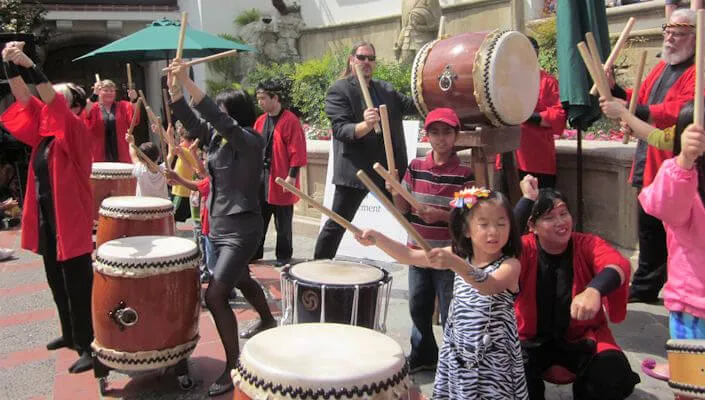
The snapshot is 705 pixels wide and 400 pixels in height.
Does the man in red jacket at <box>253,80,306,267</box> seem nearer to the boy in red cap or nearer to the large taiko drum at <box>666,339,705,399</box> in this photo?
the boy in red cap

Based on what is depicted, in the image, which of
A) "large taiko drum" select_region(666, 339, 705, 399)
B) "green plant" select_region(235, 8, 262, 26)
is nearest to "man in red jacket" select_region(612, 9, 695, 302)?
"large taiko drum" select_region(666, 339, 705, 399)

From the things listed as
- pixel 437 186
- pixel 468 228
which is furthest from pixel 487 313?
pixel 437 186

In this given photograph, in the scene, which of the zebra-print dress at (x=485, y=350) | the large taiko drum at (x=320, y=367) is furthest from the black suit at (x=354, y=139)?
the large taiko drum at (x=320, y=367)

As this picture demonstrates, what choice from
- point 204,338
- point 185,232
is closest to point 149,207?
point 204,338

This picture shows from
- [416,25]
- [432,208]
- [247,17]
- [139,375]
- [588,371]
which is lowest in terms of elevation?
[139,375]

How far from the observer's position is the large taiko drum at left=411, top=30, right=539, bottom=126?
3.35m

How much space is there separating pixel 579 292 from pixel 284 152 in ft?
11.1

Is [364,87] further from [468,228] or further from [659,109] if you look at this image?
[659,109]

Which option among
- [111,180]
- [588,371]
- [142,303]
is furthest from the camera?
[111,180]

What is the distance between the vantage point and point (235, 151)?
3.39 m

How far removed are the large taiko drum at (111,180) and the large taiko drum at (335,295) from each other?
352cm

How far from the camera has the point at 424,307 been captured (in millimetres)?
3377

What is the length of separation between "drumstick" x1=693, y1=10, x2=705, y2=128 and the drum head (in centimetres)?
141

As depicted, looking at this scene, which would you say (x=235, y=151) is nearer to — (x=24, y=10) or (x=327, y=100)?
(x=327, y=100)
